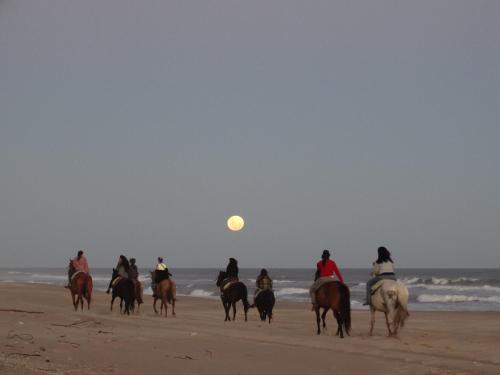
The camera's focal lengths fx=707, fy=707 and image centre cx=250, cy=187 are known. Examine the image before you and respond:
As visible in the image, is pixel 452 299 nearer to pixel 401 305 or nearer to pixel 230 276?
pixel 230 276

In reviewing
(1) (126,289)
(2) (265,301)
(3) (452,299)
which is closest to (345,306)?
(2) (265,301)

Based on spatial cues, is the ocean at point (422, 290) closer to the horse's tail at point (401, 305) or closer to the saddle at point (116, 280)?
the saddle at point (116, 280)

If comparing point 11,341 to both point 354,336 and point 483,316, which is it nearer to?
point 354,336

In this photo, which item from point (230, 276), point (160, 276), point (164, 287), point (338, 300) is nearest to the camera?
point (338, 300)

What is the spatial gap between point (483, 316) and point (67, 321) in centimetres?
1930

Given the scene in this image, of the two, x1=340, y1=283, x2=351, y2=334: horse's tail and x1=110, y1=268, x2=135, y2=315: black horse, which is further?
x1=110, y1=268, x2=135, y2=315: black horse

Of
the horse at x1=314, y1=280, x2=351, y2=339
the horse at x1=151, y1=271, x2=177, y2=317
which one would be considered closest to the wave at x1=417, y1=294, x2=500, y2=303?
the horse at x1=151, y1=271, x2=177, y2=317

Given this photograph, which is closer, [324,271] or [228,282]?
[324,271]

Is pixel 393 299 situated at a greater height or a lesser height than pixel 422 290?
greater

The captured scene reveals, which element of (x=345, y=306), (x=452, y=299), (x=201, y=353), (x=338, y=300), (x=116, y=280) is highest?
(x=116, y=280)

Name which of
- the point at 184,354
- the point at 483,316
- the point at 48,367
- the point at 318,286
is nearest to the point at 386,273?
the point at 318,286

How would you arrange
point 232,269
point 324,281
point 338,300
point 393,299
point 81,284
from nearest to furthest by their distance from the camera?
1. point 393,299
2. point 338,300
3. point 324,281
4. point 232,269
5. point 81,284

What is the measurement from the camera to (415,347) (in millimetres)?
14258

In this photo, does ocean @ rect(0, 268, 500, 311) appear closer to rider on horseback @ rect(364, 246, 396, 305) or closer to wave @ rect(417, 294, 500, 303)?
wave @ rect(417, 294, 500, 303)
